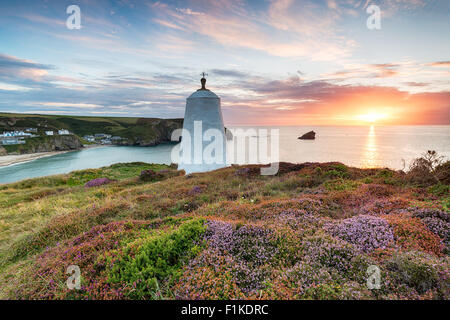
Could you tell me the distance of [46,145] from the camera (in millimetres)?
115812

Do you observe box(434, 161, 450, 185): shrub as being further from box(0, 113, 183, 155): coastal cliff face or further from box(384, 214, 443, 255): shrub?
box(0, 113, 183, 155): coastal cliff face

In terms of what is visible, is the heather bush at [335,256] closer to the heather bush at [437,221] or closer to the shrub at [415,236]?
the shrub at [415,236]

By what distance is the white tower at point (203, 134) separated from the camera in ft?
59.4

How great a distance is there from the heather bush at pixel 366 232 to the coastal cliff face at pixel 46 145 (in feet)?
491

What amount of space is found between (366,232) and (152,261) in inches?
184

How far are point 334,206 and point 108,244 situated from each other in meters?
7.07

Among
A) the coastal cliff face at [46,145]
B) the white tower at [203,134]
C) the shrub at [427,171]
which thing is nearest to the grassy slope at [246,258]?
the shrub at [427,171]

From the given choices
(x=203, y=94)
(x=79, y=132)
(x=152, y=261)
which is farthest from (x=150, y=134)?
(x=152, y=261)

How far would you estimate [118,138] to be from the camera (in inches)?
5689

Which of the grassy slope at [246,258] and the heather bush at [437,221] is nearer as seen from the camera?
the grassy slope at [246,258]

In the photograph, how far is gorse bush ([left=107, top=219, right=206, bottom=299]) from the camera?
130 inches

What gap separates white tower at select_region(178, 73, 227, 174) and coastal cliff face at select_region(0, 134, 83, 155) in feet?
445
